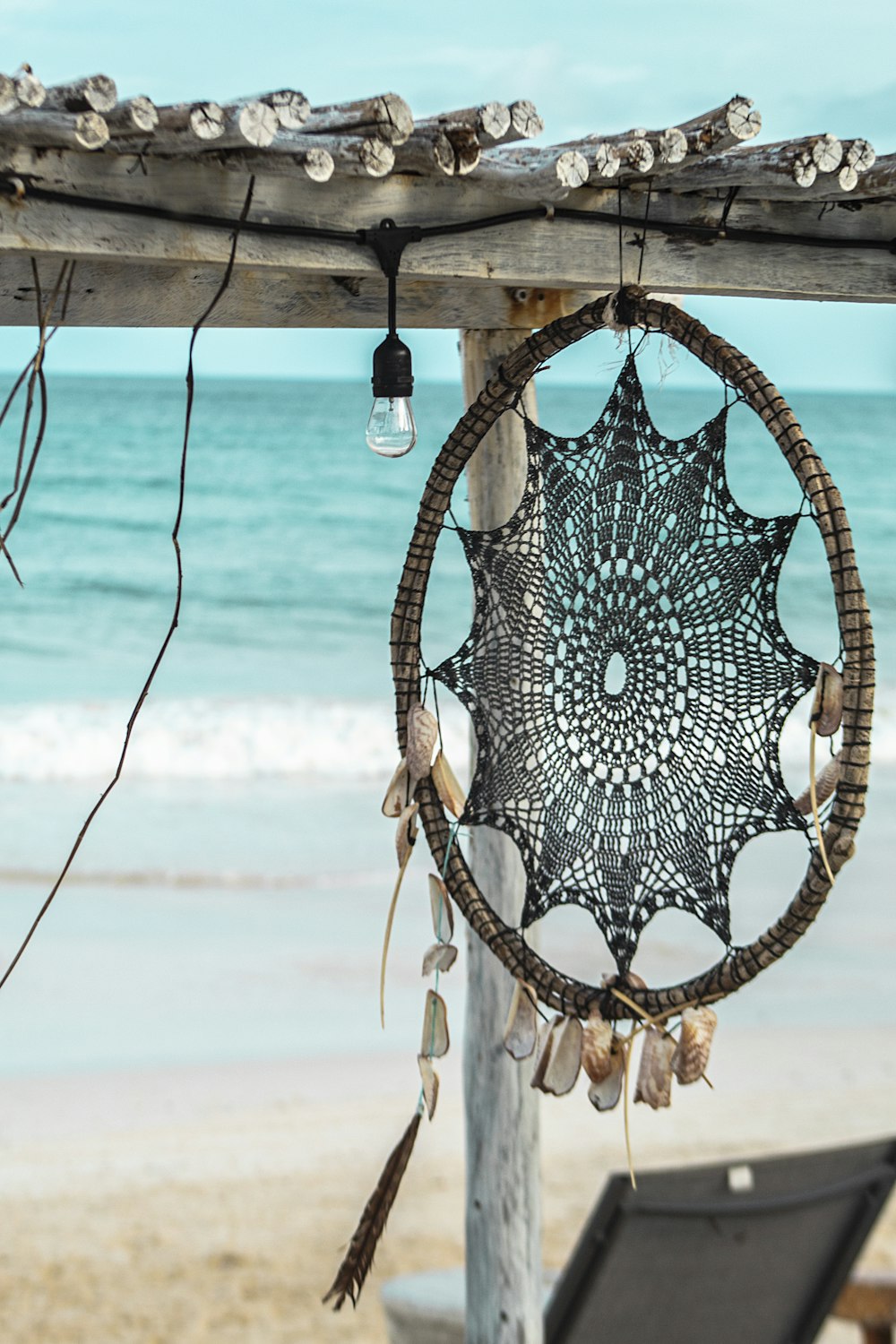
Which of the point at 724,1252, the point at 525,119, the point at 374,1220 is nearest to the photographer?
the point at 525,119

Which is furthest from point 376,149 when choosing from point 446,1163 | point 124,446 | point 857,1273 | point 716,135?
point 124,446

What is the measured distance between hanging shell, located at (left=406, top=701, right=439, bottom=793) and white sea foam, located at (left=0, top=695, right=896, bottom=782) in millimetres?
5671

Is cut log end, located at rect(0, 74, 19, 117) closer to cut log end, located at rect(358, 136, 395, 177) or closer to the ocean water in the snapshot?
cut log end, located at rect(358, 136, 395, 177)

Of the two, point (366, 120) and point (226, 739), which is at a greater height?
point (366, 120)

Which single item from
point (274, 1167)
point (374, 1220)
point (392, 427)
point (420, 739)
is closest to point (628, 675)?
point (420, 739)

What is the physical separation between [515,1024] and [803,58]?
21.6 m

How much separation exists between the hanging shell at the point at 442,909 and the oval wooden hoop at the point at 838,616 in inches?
0.6

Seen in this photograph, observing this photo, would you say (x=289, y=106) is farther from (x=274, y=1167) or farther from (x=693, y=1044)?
(x=274, y=1167)

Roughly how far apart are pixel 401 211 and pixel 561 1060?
82cm

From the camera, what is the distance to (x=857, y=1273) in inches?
85.6

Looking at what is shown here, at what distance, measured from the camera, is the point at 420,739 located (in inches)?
54.4

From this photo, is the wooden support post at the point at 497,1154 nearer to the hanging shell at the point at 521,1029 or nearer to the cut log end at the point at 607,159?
the hanging shell at the point at 521,1029

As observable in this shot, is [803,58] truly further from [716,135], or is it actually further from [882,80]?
[716,135]

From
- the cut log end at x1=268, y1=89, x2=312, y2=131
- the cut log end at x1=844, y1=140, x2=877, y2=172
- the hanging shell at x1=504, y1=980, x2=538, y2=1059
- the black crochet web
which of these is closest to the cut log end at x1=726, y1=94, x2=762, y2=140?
the cut log end at x1=844, y1=140, x2=877, y2=172
